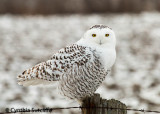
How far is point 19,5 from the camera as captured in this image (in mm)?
22062

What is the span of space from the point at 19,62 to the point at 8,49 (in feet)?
7.57

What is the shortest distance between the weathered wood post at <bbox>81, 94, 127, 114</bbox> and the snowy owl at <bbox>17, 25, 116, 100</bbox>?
0.44 ft

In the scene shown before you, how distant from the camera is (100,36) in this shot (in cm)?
278

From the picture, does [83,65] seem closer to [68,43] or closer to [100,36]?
[100,36]

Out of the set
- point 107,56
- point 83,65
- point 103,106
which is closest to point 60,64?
point 83,65

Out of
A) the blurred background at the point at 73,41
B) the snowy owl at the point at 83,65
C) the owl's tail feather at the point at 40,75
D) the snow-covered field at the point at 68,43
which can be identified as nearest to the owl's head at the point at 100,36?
the snowy owl at the point at 83,65

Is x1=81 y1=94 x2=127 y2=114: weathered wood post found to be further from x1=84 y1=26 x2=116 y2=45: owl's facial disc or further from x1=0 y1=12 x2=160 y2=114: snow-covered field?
x1=0 y1=12 x2=160 y2=114: snow-covered field

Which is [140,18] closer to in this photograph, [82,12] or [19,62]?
[82,12]

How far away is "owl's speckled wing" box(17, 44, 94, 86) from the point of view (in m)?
2.87

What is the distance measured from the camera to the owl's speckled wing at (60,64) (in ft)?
9.40

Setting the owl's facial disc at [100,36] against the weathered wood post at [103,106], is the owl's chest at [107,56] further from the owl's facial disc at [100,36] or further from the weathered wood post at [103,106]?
the weathered wood post at [103,106]

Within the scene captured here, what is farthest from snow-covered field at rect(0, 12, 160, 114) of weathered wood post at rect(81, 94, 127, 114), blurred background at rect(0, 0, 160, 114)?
weathered wood post at rect(81, 94, 127, 114)

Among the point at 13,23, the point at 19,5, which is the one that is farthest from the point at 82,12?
the point at 13,23

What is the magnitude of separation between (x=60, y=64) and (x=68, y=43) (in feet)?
34.1
